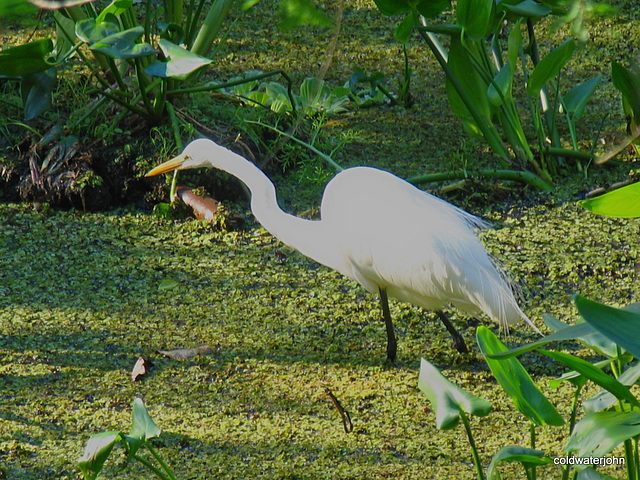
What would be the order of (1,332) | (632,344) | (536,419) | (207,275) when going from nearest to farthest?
1. (632,344)
2. (536,419)
3. (1,332)
4. (207,275)

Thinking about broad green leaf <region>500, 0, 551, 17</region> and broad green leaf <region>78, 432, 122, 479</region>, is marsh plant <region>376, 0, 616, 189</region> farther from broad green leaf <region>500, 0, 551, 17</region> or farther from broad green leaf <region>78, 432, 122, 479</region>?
broad green leaf <region>78, 432, 122, 479</region>

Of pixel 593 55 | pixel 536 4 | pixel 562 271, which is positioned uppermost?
pixel 536 4

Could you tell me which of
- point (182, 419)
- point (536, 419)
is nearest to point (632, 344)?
point (536, 419)

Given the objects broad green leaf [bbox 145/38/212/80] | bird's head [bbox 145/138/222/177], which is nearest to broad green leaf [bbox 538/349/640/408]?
broad green leaf [bbox 145/38/212/80]

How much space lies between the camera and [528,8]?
272 cm

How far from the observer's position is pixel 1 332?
7.57ft

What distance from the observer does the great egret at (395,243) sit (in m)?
2.06

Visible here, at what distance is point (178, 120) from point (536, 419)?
2.37m

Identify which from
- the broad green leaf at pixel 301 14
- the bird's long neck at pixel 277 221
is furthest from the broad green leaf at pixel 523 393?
the bird's long neck at pixel 277 221

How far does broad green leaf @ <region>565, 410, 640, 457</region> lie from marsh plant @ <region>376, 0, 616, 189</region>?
1.88 meters

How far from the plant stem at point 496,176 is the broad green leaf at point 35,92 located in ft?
4.61

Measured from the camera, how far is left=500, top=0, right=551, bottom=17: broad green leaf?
269 centimetres

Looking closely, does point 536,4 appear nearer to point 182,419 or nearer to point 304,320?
point 304,320

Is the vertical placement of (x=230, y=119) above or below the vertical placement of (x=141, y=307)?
above
